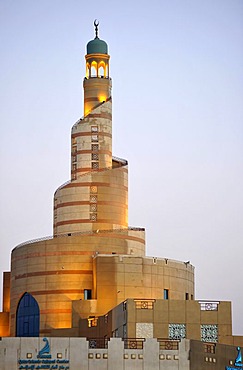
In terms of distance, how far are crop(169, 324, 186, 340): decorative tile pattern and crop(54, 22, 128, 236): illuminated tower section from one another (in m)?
21.2

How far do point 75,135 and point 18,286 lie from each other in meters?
15.1

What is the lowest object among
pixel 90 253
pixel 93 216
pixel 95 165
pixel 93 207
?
pixel 90 253

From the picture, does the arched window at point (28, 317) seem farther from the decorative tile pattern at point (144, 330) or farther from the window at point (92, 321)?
the decorative tile pattern at point (144, 330)

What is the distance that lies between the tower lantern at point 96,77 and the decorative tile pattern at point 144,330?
29079 millimetres

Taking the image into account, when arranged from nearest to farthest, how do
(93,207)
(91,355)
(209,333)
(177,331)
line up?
(91,355)
(177,331)
(209,333)
(93,207)

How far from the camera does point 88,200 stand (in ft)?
351

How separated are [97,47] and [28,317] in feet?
86.4

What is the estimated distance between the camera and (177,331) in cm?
8712

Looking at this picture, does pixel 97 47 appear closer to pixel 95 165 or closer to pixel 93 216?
pixel 95 165

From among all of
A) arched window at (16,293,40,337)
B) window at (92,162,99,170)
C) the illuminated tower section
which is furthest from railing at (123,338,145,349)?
window at (92,162,99,170)

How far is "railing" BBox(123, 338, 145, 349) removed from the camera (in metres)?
79.4

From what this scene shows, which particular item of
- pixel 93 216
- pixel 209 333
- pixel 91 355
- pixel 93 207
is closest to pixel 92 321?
pixel 93 216

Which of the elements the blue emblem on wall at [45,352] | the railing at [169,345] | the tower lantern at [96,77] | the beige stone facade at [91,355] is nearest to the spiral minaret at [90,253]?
the tower lantern at [96,77]

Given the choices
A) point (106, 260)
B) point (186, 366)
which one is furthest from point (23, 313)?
point (186, 366)
